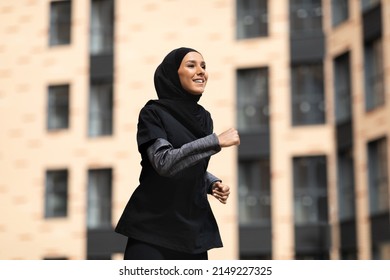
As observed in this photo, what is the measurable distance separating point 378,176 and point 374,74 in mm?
3265

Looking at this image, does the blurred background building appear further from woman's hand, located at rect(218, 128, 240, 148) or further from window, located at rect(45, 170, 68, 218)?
woman's hand, located at rect(218, 128, 240, 148)

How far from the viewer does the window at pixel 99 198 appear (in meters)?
32.0

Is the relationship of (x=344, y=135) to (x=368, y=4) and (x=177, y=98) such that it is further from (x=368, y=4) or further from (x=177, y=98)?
(x=177, y=98)

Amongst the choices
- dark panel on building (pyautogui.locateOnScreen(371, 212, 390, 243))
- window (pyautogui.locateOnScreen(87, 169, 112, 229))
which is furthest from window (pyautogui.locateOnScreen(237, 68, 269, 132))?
dark panel on building (pyautogui.locateOnScreen(371, 212, 390, 243))

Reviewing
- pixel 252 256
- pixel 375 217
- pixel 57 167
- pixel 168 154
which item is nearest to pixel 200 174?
pixel 168 154

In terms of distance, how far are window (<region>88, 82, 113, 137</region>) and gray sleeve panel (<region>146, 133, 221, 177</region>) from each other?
28609mm

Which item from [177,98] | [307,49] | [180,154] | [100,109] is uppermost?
[307,49]

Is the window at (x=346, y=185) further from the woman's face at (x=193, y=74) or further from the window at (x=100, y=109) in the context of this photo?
the woman's face at (x=193, y=74)

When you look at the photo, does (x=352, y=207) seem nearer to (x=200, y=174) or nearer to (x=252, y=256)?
(x=252, y=256)

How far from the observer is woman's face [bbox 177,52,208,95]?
440 centimetres

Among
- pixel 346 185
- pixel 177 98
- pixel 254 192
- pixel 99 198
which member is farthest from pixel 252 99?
pixel 177 98

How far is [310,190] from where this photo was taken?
30.2m

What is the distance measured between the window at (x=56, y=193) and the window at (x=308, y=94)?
8.62 metres
